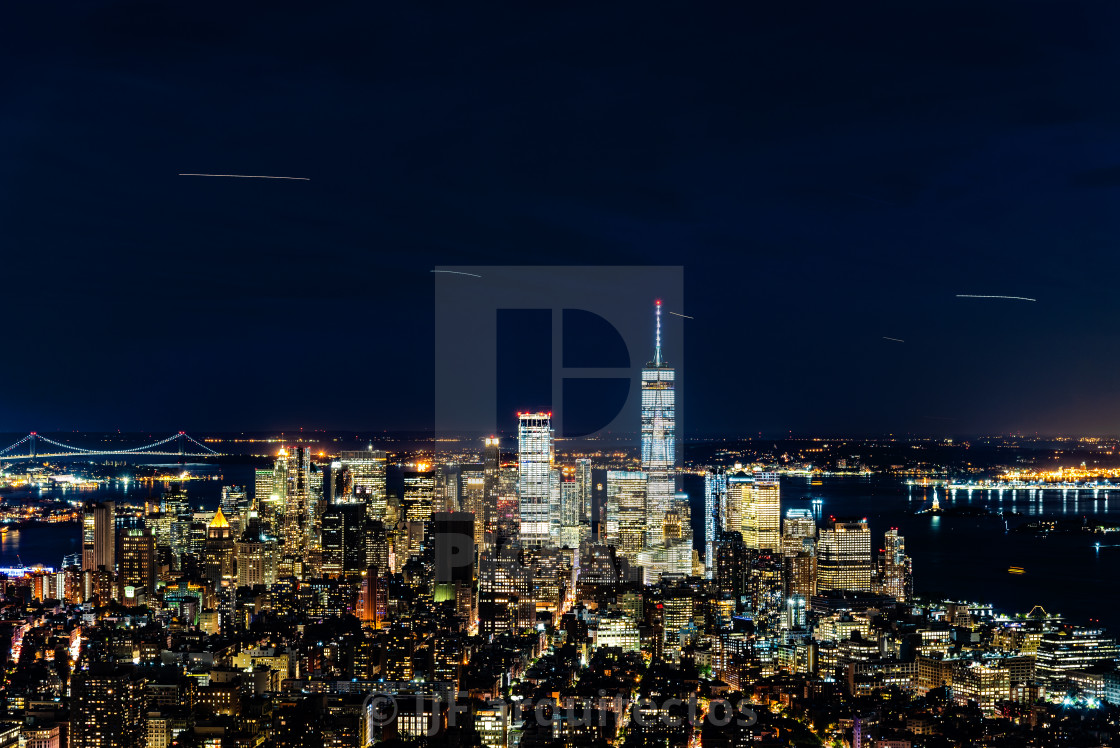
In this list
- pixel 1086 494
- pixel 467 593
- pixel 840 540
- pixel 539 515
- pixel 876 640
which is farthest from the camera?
pixel 1086 494

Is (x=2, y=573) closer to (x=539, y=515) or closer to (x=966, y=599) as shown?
(x=539, y=515)

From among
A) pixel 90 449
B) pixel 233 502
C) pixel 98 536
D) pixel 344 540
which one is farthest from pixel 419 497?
pixel 90 449

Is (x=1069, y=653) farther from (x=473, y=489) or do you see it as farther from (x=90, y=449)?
(x=90, y=449)

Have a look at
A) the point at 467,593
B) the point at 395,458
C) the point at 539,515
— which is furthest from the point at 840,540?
the point at 395,458

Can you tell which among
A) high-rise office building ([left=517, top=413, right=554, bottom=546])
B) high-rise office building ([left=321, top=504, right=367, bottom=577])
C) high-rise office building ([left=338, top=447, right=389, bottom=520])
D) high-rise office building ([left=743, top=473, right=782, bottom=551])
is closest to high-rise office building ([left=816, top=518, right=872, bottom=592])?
high-rise office building ([left=743, top=473, right=782, bottom=551])

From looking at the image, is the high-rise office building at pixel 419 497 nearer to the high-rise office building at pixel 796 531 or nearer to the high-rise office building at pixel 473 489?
the high-rise office building at pixel 473 489
